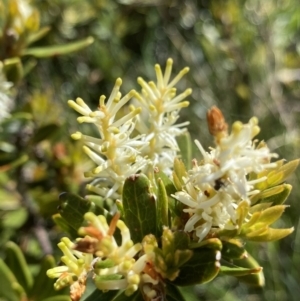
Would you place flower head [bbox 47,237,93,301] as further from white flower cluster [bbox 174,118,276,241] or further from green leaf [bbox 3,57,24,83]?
green leaf [bbox 3,57,24,83]

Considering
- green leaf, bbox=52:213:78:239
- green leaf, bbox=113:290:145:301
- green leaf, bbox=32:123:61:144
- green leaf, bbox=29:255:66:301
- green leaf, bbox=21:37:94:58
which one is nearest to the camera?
green leaf, bbox=113:290:145:301

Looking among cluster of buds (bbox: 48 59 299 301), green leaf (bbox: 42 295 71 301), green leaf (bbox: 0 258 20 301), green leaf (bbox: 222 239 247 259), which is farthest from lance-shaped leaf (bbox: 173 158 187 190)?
green leaf (bbox: 0 258 20 301)

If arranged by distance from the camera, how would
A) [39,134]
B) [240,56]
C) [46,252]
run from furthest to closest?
[240,56] < [39,134] < [46,252]

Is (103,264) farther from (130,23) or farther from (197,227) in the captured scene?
(130,23)

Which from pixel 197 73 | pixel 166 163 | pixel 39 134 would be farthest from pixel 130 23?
pixel 166 163

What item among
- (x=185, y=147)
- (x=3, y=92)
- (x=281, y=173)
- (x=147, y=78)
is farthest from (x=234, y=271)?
(x=147, y=78)

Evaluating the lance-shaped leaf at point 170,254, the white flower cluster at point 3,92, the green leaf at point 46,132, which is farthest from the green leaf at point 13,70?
the lance-shaped leaf at point 170,254

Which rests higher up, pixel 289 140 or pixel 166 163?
pixel 166 163
